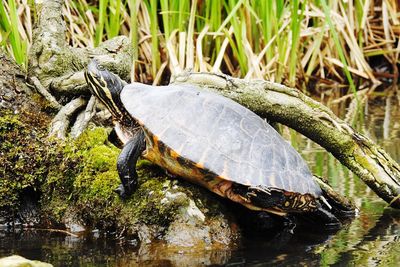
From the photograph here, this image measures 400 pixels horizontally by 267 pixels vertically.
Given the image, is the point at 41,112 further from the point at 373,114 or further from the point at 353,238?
the point at 373,114

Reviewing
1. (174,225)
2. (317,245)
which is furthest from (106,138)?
(317,245)

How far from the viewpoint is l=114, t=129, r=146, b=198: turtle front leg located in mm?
3578

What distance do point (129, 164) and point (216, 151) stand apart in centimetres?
45

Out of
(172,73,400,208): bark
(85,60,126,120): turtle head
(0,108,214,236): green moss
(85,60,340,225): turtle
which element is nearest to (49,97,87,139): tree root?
(0,108,214,236): green moss

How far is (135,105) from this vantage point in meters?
3.66

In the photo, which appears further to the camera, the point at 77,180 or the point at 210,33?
the point at 210,33

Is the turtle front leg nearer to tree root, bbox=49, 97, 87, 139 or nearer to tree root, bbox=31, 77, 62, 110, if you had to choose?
tree root, bbox=49, 97, 87, 139

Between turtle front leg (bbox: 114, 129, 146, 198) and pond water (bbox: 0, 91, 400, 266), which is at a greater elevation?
turtle front leg (bbox: 114, 129, 146, 198)

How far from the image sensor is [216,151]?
3.43 meters

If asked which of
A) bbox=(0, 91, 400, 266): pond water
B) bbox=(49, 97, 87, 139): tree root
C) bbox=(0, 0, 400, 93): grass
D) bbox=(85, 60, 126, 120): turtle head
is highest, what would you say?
bbox=(85, 60, 126, 120): turtle head

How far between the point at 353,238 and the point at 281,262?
55 centimetres

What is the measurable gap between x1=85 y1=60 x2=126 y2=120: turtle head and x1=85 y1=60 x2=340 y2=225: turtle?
0.19 metres

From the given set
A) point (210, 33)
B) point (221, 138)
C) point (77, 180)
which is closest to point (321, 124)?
point (221, 138)

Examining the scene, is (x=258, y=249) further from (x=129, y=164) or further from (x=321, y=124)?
(x=321, y=124)
